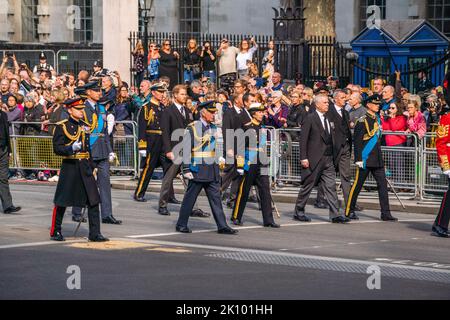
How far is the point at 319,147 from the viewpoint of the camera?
19.6 metres

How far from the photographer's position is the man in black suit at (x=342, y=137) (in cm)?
2014

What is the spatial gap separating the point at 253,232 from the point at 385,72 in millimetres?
10970

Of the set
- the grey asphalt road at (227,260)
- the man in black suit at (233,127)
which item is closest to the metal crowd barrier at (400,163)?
the grey asphalt road at (227,260)

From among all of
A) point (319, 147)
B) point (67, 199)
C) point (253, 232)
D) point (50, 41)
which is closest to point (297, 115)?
point (319, 147)

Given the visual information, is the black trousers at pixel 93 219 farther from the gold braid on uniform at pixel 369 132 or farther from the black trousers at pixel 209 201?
the gold braid on uniform at pixel 369 132

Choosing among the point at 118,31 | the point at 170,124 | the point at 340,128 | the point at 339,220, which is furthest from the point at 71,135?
the point at 118,31

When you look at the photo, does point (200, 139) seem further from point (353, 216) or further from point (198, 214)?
point (353, 216)

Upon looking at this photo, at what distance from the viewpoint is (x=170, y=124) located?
20359 mm

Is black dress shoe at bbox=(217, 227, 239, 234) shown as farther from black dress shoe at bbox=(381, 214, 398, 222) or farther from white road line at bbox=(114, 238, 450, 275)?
black dress shoe at bbox=(381, 214, 398, 222)

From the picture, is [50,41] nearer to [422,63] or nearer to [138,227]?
[422,63]

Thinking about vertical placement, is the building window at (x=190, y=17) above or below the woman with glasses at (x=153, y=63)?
above

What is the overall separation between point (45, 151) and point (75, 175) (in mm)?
9138

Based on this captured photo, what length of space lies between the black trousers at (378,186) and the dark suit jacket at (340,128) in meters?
0.46

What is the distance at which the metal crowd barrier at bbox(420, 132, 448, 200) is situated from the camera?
21.5 metres
